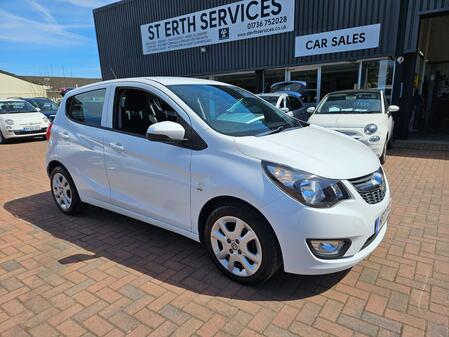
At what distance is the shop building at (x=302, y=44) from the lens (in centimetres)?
924

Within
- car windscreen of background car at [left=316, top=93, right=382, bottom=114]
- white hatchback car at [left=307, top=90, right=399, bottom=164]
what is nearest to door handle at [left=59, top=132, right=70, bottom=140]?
white hatchback car at [left=307, top=90, right=399, bottom=164]

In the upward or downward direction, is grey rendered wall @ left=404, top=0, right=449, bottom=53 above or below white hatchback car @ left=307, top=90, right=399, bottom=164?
above

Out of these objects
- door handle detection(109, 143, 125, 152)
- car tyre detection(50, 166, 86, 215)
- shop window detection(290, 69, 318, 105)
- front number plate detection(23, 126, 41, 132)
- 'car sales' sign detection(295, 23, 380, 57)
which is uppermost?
'car sales' sign detection(295, 23, 380, 57)

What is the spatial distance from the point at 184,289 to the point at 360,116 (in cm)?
587

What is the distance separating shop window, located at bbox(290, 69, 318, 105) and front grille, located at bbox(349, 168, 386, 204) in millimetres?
9231

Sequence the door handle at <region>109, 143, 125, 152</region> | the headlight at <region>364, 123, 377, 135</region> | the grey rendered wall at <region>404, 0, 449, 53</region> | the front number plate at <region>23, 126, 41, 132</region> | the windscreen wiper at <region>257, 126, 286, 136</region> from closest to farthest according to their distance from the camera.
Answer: the windscreen wiper at <region>257, 126, 286, 136</region>, the door handle at <region>109, 143, 125, 152</region>, the headlight at <region>364, 123, 377, 135</region>, the grey rendered wall at <region>404, 0, 449, 53</region>, the front number plate at <region>23, 126, 41, 132</region>

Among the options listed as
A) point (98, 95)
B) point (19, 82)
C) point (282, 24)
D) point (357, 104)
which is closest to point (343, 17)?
point (282, 24)

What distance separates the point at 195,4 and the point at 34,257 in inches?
480

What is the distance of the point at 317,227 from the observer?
2.25 m

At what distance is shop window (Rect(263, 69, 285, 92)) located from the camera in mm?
12014

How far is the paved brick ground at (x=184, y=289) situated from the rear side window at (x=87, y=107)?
4.34ft

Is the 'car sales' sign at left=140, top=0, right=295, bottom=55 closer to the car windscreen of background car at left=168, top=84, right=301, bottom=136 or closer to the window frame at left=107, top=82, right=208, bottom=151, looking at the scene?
the car windscreen of background car at left=168, top=84, right=301, bottom=136

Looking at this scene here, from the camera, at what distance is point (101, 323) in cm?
231

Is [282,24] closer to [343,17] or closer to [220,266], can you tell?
[343,17]
